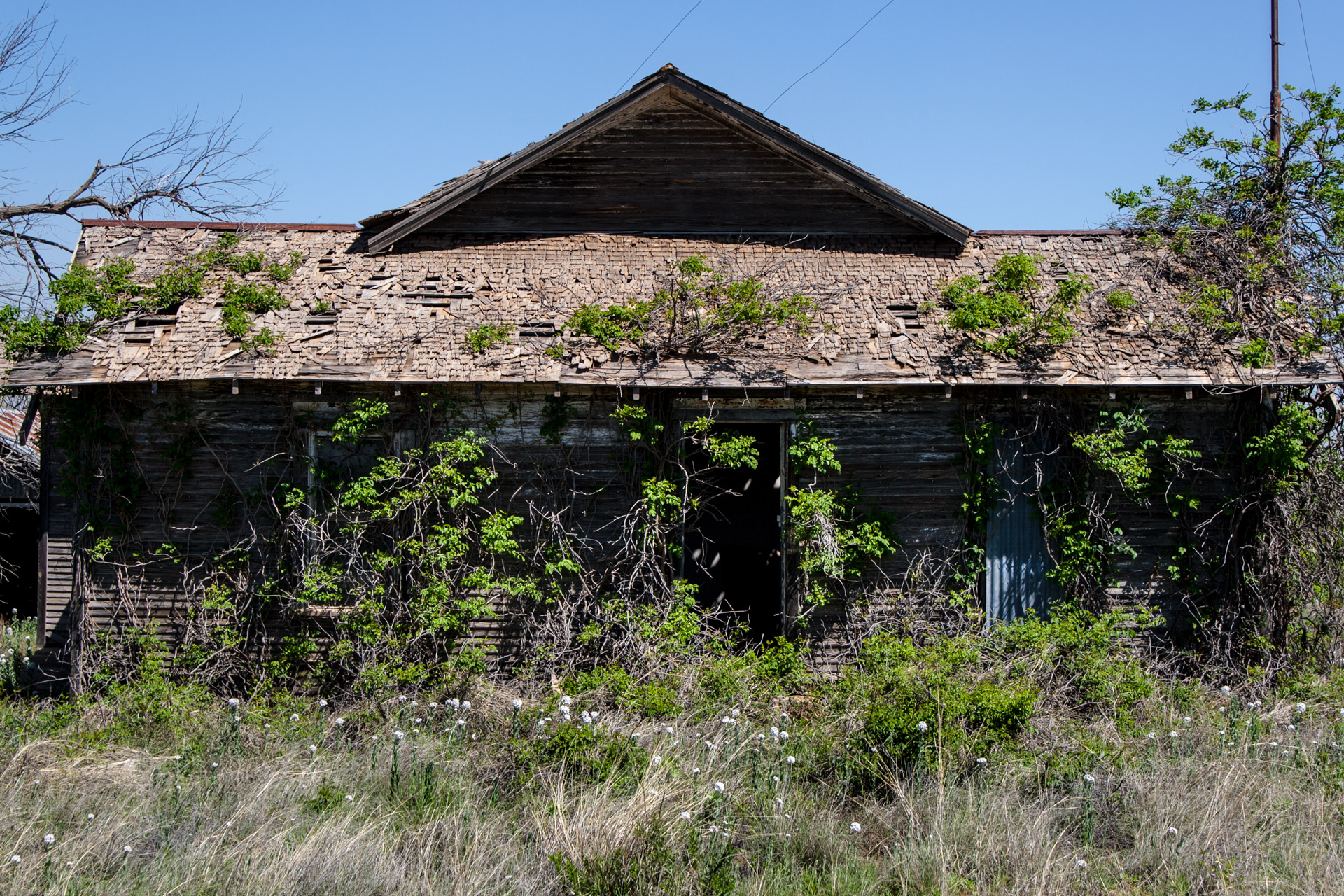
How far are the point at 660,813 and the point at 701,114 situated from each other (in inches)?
307

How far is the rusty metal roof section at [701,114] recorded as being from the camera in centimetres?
1004

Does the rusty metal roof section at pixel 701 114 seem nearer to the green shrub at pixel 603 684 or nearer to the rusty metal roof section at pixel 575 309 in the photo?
the rusty metal roof section at pixel 575 309

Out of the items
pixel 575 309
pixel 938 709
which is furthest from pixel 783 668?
pixel 575 309

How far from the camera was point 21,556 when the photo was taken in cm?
1538

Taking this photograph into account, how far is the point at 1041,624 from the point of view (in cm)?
798

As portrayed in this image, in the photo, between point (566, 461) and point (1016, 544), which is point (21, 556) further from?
point (1016, 544)

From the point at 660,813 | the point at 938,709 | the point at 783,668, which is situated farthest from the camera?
the point at 783,668

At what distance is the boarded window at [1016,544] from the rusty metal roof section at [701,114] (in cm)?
289

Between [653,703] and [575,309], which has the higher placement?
[575,309]

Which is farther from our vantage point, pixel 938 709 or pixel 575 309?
pixel 575 309

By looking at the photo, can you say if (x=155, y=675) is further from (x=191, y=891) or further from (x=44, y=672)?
(x=191, y=891)

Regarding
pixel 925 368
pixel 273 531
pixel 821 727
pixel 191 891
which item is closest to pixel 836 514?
pixel 925 368

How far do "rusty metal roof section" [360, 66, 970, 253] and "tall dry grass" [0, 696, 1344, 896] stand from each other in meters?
5.62

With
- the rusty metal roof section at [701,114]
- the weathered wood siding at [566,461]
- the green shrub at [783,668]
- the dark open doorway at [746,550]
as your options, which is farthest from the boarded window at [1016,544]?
the rusty metal roof section at [701,114]
